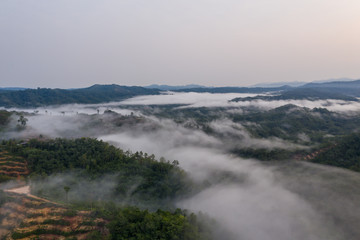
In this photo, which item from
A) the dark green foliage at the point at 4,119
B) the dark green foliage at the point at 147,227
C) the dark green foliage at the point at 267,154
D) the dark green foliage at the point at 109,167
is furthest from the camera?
the dark green foliage at the point at 4,119

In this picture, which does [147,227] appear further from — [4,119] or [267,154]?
[4,119]

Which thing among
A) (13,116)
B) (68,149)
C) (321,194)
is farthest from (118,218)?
(13,116)

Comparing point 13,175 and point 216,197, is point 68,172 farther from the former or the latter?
point 216,197

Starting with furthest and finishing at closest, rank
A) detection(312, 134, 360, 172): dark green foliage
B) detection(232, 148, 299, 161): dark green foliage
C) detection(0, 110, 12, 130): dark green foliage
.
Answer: detection(0, 110, 12, 130): dark green foliage, detection(232, 148, 299, 161): dark green foliage, detection(312, 134, 360, 172): dark green foliage

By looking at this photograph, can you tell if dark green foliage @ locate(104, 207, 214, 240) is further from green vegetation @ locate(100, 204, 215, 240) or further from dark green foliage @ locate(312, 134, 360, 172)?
dark green foliage @ locate(312, 134, 360, 172)

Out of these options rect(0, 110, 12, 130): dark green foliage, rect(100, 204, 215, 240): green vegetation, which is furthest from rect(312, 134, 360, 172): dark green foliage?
rect(0, 110, 12, 130): dark green foliage

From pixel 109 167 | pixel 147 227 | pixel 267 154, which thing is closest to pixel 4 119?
pixel 109 167

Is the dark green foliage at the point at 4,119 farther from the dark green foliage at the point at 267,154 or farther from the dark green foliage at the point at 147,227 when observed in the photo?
the dark green foliage at the point at 267,154

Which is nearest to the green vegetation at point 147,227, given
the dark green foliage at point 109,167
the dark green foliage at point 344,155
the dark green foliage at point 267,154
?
the dark green foliage at point 109,167
